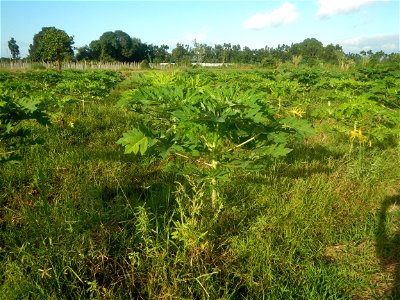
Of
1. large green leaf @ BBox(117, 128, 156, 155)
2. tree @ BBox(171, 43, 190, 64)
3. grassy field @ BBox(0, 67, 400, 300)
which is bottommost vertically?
→ grassy field @ BBox(0, 67, 400, 300)

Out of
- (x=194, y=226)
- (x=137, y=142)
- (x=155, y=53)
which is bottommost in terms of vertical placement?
(x=194, y=226)

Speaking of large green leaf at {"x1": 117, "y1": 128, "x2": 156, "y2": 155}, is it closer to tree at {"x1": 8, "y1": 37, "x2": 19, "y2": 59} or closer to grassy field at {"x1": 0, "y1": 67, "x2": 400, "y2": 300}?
grassy field at {"x1": 0, "y1": 67, "x2": 400, "y2": 300}

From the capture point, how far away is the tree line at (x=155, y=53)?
37581mm

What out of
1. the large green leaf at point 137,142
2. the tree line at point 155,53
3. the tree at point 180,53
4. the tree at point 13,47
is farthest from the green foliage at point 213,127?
the tree at point 13,47

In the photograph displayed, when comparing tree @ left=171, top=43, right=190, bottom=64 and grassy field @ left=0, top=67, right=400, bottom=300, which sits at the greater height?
tree @ left=171, top=43, right=190, bottom=64

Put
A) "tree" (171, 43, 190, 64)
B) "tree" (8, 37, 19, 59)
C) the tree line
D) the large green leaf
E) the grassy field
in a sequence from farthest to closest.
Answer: "tree" (8, 37, 19, 59), "tree" (171, 43, 190, 64), the tree line, the large green leaf, the grassy field

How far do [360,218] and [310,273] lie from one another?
125cm

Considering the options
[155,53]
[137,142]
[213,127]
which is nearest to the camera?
[137,142]

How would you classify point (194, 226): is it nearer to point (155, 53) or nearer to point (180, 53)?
point (180, 53)

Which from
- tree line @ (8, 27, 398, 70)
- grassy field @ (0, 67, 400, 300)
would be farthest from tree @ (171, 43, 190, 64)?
grassy field @ (0, 67, 400, 300)

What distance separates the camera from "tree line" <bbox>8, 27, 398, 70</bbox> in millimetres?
37581

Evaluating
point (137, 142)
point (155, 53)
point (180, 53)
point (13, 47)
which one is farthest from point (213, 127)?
point (13, 47)

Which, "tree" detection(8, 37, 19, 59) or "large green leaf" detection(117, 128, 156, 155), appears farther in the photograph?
"tree" detection(8, 37, 19, 59)

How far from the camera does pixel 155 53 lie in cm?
8925
